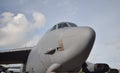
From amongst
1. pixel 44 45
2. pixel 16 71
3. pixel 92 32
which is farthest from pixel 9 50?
pixel 16 71

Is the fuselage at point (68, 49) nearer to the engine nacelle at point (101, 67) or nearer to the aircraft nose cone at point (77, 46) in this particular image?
the aircraft nose cone at point (77, 46)

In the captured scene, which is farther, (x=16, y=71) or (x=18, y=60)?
(x=16, y=71)

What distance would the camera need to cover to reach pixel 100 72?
11773 mm

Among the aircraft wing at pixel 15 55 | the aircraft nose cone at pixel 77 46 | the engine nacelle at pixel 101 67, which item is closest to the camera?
the aircraft nose cone at pixel 77 46

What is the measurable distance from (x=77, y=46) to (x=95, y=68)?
443 centimetres

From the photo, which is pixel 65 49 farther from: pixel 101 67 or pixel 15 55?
pixel 15 55

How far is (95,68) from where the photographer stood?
39.1ft

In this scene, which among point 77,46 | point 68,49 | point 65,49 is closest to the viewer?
point 77,46

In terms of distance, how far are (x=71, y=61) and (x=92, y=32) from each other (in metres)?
1.42

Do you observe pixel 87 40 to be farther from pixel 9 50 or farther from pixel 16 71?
pixel 16 71

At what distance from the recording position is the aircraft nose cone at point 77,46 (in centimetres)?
792

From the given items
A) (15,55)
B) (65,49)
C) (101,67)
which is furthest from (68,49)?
(15,55)

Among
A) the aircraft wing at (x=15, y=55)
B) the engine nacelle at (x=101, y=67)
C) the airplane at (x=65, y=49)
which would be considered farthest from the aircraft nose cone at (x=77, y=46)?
the aircraft wing at (x=15, y=55)

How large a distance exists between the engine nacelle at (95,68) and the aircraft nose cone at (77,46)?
3.50 metres
